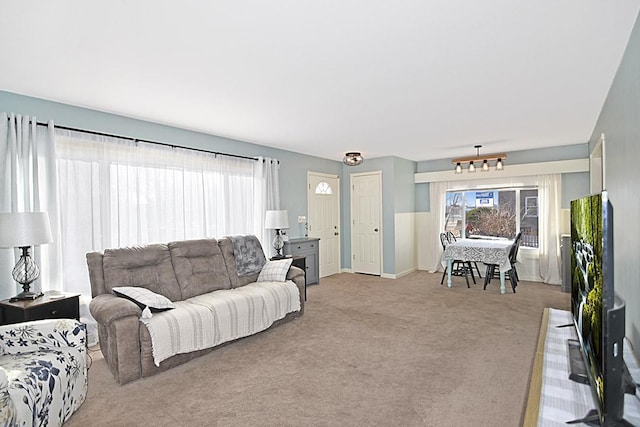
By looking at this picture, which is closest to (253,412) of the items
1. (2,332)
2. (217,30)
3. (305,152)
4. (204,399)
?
(204,399)

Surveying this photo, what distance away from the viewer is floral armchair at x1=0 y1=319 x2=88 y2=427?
1.81m

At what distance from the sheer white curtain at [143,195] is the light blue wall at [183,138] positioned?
0.14 meters

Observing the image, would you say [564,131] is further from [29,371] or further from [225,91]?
[29,371]

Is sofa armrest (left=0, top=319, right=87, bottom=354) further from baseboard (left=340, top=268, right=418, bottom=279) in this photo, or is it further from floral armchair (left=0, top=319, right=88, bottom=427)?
baseboard (left=340, top=268, right=418, bottom=279)

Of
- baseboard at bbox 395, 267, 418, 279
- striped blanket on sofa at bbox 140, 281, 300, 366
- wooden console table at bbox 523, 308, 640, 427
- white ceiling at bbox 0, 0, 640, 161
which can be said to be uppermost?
white ceiling at bbox 0, 0, 640, 161

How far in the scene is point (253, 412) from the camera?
2350 millimetres

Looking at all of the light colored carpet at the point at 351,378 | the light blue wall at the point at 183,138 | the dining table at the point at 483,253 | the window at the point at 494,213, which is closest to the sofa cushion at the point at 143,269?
the light colored carpet at the point at 351,378

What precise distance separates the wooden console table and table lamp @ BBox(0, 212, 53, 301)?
Result: 11.3ft

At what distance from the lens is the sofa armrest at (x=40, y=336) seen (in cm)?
224

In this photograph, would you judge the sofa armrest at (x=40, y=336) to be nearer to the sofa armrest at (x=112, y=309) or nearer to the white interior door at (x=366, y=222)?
the sofa armrest at (x=112, y=309)

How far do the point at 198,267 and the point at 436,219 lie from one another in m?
5.09

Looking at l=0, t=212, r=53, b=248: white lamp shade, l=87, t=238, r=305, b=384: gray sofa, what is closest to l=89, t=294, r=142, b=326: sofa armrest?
l=87, t=238, r=305, b=384: gray sofa

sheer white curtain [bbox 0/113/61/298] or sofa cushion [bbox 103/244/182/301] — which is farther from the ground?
sheer white curtain [bbox 0/113/61/298]

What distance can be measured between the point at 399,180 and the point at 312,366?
15.4 ft
